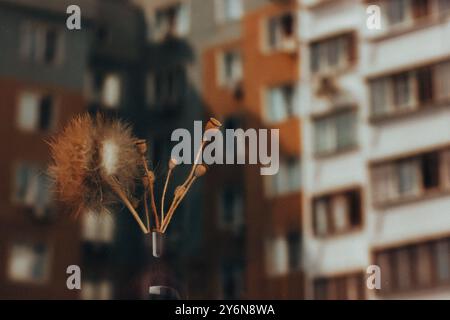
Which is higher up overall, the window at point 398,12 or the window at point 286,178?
the window at point 398,12

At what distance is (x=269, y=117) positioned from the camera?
96.2ft

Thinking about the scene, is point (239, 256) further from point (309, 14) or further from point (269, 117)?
point (309, 14)

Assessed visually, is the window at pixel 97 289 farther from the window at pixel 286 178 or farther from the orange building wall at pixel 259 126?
the window at pixel 286 178

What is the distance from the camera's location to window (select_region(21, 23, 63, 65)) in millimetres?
29141

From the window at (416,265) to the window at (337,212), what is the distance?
1038 mm

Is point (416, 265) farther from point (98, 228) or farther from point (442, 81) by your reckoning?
point (98, 228)

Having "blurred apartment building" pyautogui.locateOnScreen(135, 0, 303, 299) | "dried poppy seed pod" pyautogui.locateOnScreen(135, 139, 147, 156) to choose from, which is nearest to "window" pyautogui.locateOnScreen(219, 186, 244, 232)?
"blurred apartment building" pyautogui.locateOnScreen(135, 0, 303, 299)

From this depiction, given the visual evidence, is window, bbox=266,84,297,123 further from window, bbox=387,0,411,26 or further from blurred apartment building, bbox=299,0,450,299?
window, bbox=387,0,411,26

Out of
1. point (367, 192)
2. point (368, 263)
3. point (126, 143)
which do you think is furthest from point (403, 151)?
point (126, 143)

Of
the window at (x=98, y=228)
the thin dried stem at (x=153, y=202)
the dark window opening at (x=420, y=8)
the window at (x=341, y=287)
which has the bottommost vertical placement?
the window at (x=341, y=287)

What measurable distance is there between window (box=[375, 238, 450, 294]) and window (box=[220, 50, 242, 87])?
189 inches

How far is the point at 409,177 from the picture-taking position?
107 ft

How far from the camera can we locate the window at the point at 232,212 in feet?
96.4

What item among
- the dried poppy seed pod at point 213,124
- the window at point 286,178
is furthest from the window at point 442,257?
the dried poppy seed pod at point 213,124
